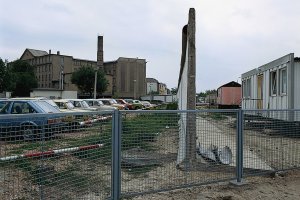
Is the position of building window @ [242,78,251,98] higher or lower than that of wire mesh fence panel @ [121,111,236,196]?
higher

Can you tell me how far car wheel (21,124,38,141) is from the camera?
3994 mm

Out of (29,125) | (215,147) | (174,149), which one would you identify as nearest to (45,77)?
(215,147)

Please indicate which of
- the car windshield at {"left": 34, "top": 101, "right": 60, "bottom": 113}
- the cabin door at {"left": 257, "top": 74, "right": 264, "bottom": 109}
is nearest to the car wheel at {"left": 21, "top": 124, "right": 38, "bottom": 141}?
the car windshield at {"left": 34, "top": 101, "right": 60, "bottom": 113}

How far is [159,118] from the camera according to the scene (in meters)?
5.82

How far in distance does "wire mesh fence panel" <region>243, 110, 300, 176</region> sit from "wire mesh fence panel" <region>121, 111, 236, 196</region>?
41 centimetres

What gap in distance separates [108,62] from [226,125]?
12113 centimetres

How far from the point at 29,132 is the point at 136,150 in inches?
77.6

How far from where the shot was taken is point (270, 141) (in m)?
7.41

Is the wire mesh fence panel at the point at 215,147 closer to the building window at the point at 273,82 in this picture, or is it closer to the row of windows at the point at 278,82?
the row of windows at the point at 278,82

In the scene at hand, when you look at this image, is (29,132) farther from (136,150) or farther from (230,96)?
(230,96)

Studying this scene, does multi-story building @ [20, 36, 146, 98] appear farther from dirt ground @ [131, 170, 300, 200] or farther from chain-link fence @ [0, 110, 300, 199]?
dirt ground @ [131, 170, 300, 200]

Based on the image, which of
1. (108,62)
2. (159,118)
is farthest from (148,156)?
(108,62)

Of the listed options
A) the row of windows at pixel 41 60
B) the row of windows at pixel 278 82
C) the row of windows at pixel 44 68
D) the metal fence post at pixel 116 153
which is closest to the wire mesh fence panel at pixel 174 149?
the metal fence post at pixel 116 153

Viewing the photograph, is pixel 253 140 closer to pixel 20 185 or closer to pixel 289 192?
pixel 289 192
